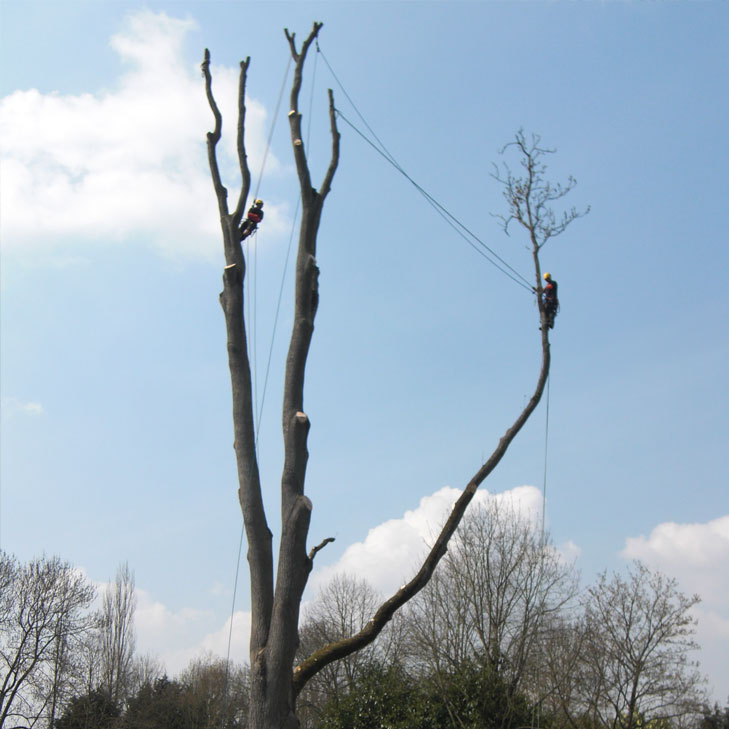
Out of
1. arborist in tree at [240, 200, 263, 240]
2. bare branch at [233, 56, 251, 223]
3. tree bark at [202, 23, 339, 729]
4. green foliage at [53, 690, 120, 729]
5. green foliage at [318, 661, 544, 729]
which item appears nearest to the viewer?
tree bark at [202, 23, 339, 729]

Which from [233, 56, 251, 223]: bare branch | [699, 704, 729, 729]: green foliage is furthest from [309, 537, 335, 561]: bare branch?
[699, 704, 729, 729]: green foliage

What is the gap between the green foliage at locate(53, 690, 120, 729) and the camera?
26.8 meters

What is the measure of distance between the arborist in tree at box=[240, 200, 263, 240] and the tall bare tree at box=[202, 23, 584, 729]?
84 centimetres

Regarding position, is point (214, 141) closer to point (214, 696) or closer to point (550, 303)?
point (550, 303)

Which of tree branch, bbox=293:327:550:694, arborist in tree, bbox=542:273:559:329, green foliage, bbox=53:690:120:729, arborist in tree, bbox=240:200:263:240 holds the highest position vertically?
arborist in tree, bbox=240:200:263:240

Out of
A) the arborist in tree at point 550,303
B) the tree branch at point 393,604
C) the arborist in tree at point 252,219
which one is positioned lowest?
the tree branch at point 393,604

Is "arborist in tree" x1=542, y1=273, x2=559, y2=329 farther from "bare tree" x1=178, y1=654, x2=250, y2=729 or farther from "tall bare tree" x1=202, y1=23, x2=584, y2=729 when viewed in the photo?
"bare tree" x1=178, y1=654, x2=250, y2=729

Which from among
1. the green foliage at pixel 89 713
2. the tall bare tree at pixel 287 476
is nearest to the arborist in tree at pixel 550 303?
Result: the tall bare tree at pixel 287 476

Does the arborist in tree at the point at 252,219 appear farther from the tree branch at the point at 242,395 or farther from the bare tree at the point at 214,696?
the bare tree at the point at 214,696

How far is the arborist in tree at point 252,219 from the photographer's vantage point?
8.24 metres

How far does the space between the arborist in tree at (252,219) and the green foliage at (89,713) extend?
2444cm

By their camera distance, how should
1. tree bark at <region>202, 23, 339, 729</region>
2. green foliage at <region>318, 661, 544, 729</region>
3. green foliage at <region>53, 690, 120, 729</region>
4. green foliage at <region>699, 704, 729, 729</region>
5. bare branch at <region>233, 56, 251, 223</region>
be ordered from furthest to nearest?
green foliage at <region>699, 704, 729, 729</region> < green foliage at <region>53, 690, 120, 729</region> < green foliage at <region>318, 661, 544, 729</region> < bare branch at <region>233, 56, 251, 223</region> < tree bark at <region>202, 23, 339, 729</region>

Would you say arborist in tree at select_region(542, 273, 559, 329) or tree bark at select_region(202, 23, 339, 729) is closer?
tree bark at select_region(202, 23, 339, 729)

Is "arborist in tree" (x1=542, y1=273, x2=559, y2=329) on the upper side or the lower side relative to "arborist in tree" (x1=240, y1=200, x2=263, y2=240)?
lower
